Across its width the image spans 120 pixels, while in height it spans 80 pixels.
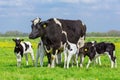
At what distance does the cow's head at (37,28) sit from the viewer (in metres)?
22.9

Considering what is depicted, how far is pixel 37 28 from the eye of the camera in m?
23.0

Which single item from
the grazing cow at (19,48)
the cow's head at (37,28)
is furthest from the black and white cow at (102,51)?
the grazing cow at (19,48)

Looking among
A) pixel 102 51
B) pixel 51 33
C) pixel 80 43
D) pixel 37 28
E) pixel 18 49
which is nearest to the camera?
pixel 37 28

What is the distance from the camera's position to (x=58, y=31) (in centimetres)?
2320

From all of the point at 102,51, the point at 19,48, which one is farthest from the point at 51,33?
the point at 102,51

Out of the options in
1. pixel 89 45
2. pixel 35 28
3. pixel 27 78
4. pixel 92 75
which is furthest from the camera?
pixel 89 45

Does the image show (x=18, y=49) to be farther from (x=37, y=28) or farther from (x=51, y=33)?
(x=51, y=33)

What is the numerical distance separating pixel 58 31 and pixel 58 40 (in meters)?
0.56

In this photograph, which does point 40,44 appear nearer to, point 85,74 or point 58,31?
point 58,31

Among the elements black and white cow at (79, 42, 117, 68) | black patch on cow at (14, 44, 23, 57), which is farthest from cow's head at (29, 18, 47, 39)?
black and white cow at (79, 42, 117, 68)

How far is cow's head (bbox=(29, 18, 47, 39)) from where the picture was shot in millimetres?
22905

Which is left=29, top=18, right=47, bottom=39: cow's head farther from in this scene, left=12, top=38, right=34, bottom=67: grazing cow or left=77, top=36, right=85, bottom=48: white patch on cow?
left=77, top=36, right=85, bottom=48: white patch on cow

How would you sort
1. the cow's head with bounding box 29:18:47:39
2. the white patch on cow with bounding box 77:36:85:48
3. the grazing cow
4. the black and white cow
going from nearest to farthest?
the cow's head with bounding box 29:18:47:39
the black and white cow
the grazing cow
the white patch on cow with bounding box 77:36:85:48

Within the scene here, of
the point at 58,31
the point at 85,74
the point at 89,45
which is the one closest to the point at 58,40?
the point at 58,31
